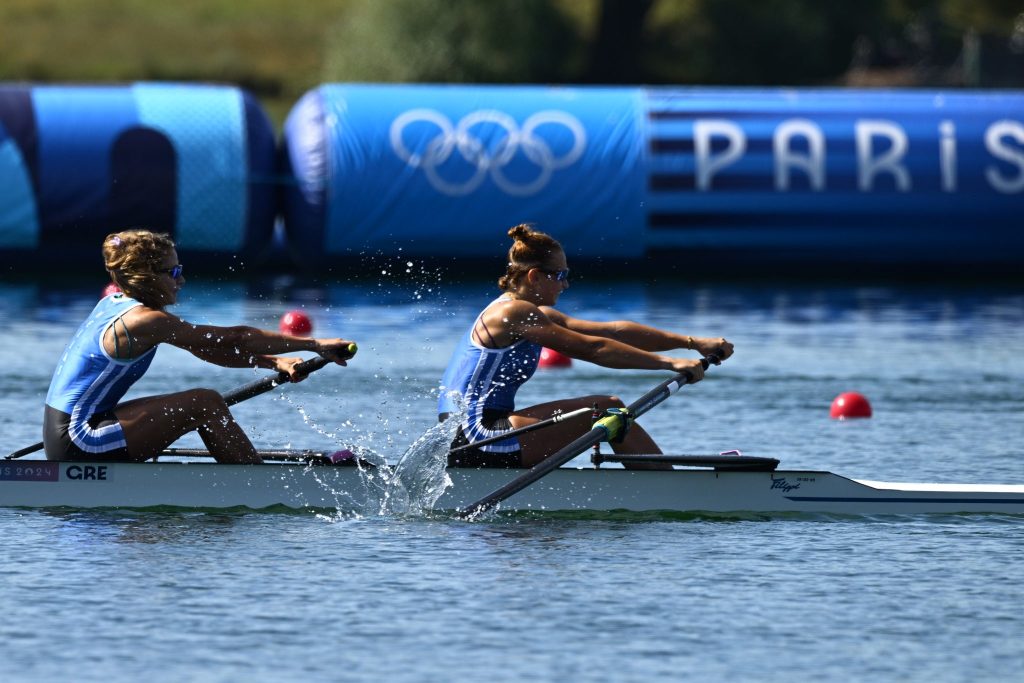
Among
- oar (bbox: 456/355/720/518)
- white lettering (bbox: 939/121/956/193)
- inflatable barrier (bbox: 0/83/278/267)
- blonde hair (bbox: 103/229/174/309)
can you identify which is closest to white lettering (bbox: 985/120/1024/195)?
white lettering (bbox: 939/121/956/193)

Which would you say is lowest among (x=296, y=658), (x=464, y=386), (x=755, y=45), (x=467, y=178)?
(x=296, y=658)

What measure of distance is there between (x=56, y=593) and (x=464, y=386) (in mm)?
2689

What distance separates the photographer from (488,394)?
1030cm

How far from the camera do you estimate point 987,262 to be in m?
25.1

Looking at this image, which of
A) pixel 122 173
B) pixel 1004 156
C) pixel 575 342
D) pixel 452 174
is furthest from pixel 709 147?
pixel 575 342

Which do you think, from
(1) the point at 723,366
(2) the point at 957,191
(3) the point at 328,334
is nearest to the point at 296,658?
(1) the point at 723,366

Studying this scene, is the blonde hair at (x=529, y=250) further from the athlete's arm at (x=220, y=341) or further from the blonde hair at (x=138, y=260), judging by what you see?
the blonde hair at (x=138, y=260)

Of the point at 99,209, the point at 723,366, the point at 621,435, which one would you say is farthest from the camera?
the point at 99,209

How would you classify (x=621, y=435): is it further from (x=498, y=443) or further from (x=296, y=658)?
(x=296, y=658)

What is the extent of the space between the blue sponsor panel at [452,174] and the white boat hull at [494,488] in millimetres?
13335

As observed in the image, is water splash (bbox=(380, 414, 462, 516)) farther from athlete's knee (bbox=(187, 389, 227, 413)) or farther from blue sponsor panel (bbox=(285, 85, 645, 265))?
blue sponsor panel (bbox=(285, 85, 645, 265))

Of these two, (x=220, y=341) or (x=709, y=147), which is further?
(x=709, y=147)

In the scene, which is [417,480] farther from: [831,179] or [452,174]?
[831,179]

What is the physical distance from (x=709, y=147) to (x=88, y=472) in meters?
15.1
